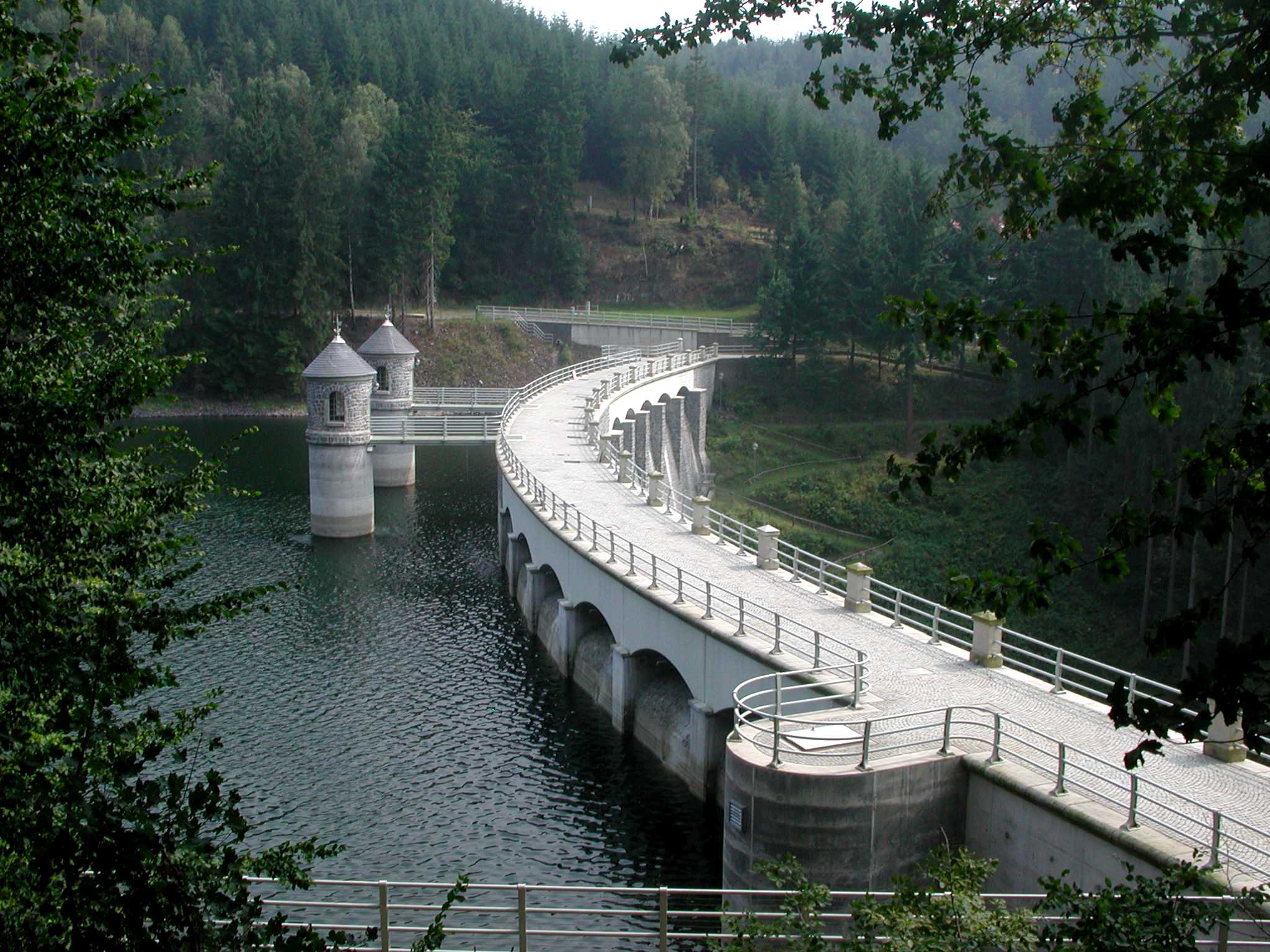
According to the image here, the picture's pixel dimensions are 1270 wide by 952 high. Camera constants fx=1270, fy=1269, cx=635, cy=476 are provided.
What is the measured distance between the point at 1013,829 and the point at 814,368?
206 feet

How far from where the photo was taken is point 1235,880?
14500mm

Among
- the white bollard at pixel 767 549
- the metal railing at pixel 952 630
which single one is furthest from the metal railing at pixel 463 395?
the white bollard at pixel 767 549

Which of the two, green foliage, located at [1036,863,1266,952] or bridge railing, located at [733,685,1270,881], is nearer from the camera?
green foliage, located at [1036,863,1266,952]

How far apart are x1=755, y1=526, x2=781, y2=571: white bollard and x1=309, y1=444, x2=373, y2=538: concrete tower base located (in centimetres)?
2257

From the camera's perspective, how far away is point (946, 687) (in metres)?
21.8

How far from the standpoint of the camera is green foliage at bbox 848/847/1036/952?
968cm

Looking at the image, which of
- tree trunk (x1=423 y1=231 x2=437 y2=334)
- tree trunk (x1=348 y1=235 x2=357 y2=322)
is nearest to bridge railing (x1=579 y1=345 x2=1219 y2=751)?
tree trunk (x1=423 y1=231 x2=437 y2=334)

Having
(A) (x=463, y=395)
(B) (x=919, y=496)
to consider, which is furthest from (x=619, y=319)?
(B) (x=919, y=496)

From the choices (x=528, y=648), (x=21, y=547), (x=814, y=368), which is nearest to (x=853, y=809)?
(x=21, y=547)

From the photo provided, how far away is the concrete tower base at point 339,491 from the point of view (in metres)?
48.3

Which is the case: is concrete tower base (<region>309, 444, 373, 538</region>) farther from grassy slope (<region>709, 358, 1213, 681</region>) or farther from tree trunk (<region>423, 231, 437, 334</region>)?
tree trunk (<region>423, 231, 437, 334</region>)

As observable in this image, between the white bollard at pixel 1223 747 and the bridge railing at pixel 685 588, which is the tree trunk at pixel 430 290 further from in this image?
the white bollard at pixel 1223 747

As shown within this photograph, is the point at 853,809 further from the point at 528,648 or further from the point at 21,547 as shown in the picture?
the point at 528,648

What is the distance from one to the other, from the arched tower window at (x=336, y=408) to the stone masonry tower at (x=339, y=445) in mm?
24
